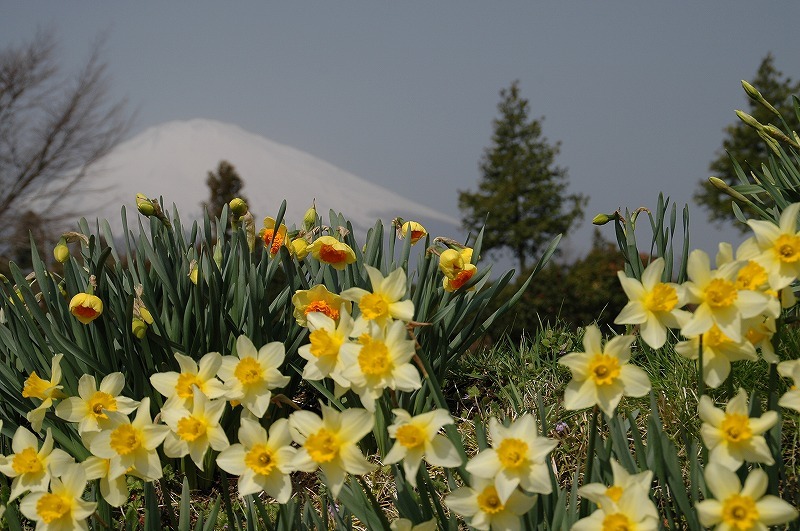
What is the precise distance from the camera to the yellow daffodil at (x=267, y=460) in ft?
4.48

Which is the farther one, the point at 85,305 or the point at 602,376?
the point at 85,305

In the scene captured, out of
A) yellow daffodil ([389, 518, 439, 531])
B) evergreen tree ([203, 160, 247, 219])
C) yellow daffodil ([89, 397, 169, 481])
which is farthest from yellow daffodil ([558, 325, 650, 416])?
evergreen tree ([203, 160, 247, 219])

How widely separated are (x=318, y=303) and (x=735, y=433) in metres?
1.09

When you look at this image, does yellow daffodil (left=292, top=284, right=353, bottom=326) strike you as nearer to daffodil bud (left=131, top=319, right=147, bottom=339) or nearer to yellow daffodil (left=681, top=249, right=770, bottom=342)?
daffodil bud (left=131, top=319, right=147, bottom=339)

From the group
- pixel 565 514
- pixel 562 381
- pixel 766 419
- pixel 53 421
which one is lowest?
pixel 53 421

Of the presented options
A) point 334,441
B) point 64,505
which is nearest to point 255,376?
point 334,441

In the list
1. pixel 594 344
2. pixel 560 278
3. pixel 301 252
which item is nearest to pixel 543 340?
pixel 301 252

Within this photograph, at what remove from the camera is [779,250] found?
1.38 m

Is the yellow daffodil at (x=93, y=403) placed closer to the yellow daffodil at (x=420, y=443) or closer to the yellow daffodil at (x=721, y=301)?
the yellow daffodil at (x=420, y=443)

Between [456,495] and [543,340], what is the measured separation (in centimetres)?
189

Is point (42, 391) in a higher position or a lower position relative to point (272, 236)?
lower

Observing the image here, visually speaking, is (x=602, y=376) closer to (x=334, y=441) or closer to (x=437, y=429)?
(x=437, y=429)

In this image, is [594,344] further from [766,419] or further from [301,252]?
[301,252]

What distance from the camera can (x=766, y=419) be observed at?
1.28 m
